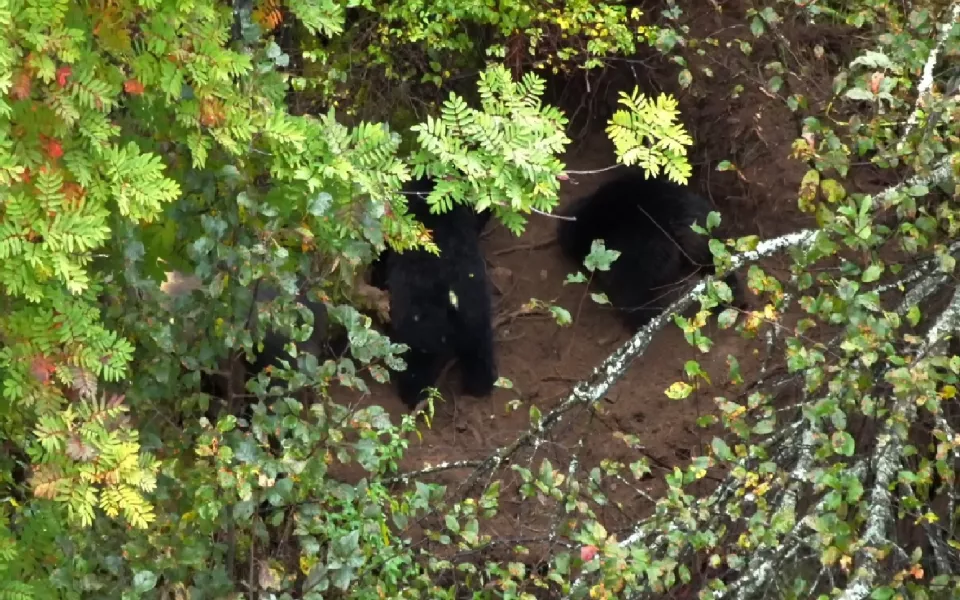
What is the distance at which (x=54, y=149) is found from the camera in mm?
2314

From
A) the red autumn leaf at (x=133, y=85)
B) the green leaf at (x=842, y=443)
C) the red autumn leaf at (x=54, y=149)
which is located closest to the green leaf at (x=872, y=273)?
the green leaf at (x=842, y=443)

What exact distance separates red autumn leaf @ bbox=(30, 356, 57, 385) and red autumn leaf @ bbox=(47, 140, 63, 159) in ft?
1.56

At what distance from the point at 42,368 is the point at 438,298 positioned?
3.73m

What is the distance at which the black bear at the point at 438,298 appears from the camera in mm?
6051

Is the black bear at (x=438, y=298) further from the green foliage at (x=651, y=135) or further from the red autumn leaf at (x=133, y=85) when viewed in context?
the red autumn leaf at (x=133, y=85)

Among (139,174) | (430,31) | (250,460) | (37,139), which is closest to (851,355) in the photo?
(250,460)

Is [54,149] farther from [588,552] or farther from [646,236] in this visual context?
[646,236]

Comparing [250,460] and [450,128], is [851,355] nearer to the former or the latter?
[450,128]

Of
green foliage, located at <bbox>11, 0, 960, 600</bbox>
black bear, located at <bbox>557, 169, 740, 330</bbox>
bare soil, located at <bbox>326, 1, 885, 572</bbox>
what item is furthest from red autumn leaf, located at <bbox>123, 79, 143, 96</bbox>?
black bear, located at <bbox>557, 169, 740, 330</bbox>

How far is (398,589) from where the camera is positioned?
12.3ft

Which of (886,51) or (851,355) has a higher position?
(886,51)

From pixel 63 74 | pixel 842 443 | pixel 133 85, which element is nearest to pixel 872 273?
pixel 842 443

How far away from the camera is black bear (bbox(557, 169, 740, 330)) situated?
253 inches

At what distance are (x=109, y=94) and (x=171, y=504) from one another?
1321 millimetres
